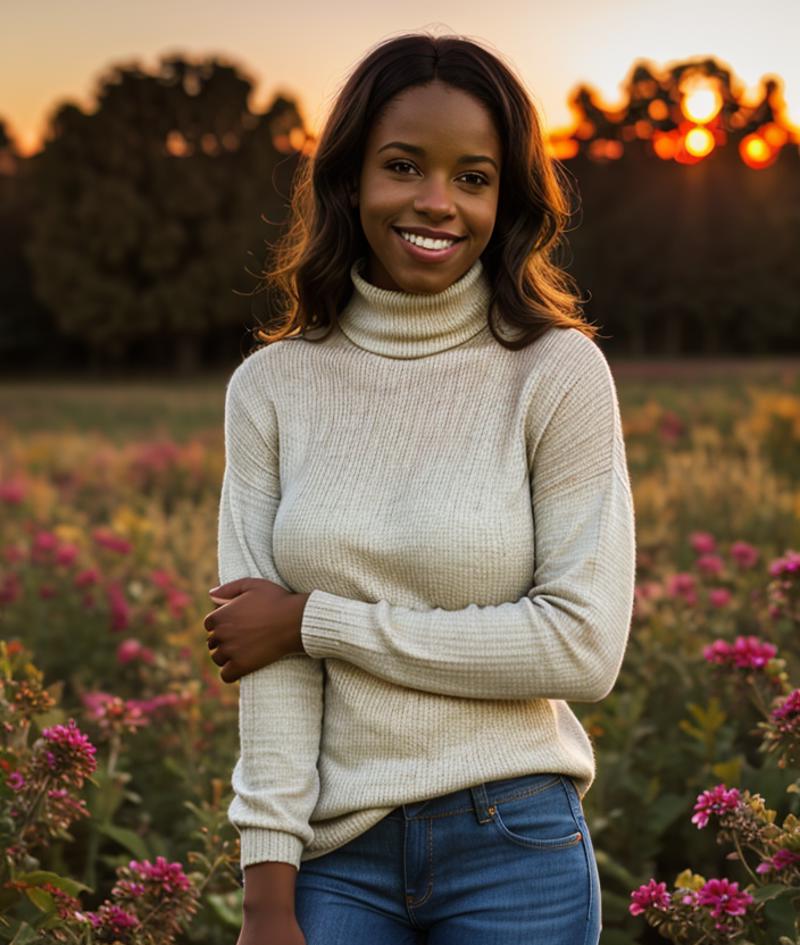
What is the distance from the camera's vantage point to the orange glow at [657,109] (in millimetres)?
47938

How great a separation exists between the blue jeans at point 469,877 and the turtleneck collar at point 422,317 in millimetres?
727

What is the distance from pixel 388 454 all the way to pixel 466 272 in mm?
360

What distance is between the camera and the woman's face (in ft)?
6.40

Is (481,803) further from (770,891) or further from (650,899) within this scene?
(770,891)

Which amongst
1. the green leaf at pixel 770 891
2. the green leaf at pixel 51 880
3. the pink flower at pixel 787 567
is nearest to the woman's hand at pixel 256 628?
the green leaf at pixel 51 880

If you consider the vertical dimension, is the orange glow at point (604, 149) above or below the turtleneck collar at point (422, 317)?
above

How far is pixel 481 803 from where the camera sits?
1.79 m

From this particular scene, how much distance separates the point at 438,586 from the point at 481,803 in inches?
12.9

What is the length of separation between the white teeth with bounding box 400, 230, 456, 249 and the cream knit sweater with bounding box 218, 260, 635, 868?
177 mm

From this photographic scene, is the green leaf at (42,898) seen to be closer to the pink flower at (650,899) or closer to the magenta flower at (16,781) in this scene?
the magenta flower at (16,781)

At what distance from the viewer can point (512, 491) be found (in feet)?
6.16

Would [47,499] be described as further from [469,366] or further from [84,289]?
[84,289]

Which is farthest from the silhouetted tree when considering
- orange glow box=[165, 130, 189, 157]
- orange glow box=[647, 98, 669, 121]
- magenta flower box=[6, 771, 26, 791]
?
magenta flower box=[6, 771, 26, 791]

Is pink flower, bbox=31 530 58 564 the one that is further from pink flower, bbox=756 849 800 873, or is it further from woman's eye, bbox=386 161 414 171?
pink flower, bbox=756 849 800 873
